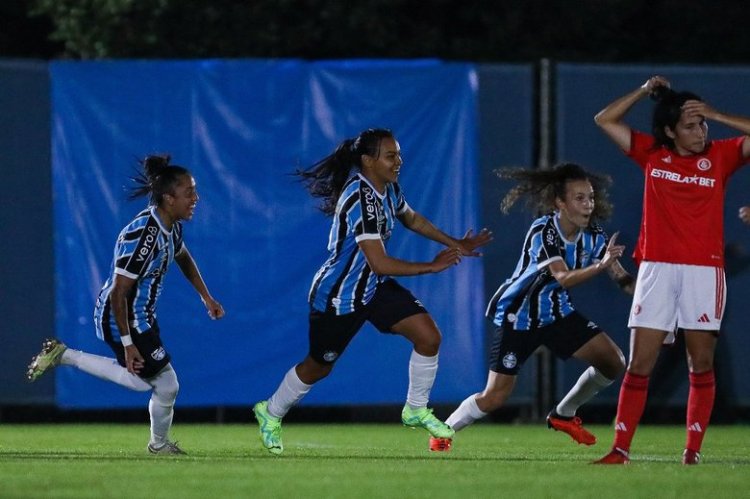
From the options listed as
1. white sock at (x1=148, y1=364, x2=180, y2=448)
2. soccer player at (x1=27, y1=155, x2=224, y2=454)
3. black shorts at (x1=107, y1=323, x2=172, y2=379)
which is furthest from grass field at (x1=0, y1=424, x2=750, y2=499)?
black shorts at (x1=107, y1=323, x2=172, y2=379)

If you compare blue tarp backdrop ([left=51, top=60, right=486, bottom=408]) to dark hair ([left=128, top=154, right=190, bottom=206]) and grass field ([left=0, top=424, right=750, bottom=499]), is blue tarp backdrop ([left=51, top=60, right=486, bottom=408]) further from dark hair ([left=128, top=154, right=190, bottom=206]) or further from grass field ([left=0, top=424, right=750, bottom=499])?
dark hair ([left=128, top=154, right=190, bottom=206])

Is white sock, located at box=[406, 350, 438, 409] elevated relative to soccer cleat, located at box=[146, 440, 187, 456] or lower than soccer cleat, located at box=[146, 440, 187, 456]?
elevated

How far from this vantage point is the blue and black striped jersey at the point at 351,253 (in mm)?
9898

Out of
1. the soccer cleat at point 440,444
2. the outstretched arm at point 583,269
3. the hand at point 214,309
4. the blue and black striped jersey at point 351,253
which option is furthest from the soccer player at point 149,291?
the outstretched arm at point 583,269

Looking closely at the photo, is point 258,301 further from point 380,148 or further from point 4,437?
point 380,148

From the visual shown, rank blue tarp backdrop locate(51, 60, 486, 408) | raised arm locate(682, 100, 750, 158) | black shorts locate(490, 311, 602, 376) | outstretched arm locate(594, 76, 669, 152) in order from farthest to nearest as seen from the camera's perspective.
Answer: blue tarp backdrop locate(51, 60, 486, 408) < black shorts locate(490, 311, 602, 376) < outstretched arm locate(594, 76, 669, 152) < raised arm locate(682, 100, 750, 158)

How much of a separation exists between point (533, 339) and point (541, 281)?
40cm

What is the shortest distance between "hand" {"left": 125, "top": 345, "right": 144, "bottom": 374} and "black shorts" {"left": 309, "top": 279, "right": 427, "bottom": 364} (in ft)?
3.54

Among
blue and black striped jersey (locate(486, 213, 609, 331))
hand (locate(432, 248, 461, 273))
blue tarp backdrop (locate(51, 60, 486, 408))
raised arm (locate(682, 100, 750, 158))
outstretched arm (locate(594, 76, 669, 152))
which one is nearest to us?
raised arm (locate(682, 100, 750, 158))

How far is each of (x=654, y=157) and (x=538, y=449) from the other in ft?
9.10

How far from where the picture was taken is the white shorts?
8719mm

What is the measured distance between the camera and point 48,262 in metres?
14.0

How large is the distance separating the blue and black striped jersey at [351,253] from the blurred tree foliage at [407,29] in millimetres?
6776

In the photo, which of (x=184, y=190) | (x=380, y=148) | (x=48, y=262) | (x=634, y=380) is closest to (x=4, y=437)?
(x=48, y=262)
